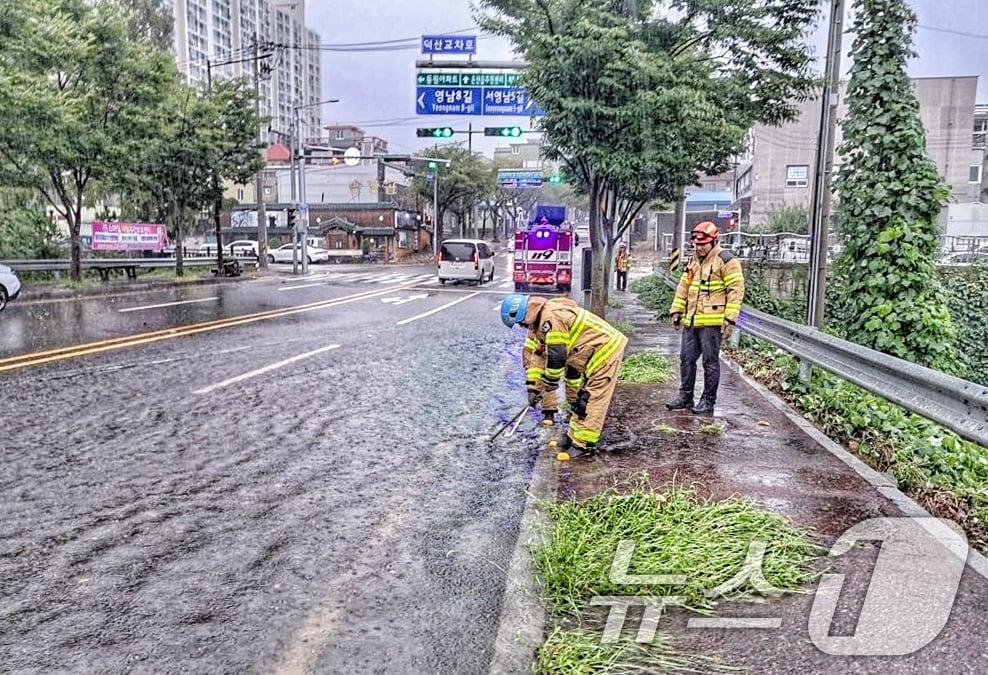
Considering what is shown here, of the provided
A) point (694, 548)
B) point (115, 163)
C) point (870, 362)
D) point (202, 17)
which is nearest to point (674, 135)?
point (870, 362)

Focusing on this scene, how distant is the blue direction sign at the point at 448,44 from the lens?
18.5 meters

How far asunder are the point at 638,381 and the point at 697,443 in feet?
9.50

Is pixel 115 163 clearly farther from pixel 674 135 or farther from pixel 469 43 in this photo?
pixel 674 135

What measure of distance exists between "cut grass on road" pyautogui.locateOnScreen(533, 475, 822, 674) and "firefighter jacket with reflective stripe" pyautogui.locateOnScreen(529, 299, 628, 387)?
136cm

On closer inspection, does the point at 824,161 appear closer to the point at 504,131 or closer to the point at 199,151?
the point at 504,131

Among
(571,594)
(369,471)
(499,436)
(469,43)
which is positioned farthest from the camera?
(469,43)

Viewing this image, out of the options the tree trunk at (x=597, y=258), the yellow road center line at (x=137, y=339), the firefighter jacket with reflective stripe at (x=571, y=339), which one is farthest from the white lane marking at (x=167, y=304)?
the firefighter jacket with reflective stripe at (x=571, y=339)

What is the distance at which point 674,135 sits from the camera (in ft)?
38.2

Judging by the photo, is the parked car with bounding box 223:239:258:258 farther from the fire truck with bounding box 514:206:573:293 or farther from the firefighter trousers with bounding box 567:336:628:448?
the firefighter trousers with bounding box 567:336:628:448

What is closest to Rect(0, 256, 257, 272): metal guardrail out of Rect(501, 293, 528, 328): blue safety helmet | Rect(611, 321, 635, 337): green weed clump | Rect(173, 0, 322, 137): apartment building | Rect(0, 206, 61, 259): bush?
Rect(0, 206, 61, 259): bush

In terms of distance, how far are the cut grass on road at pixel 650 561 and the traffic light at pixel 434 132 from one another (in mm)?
21978

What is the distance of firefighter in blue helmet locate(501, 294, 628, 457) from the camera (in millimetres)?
5672

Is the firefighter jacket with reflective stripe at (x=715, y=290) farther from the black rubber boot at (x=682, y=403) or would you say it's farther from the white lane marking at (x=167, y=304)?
the white lane marking at (x=167, y=304)

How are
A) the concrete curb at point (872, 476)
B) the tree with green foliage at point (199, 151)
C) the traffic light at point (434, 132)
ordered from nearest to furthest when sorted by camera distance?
1. the concrete curb at point (872, 476)
2. the traffic light at point (434, 132)
3. the tree with green foliage at point (199, 151)
